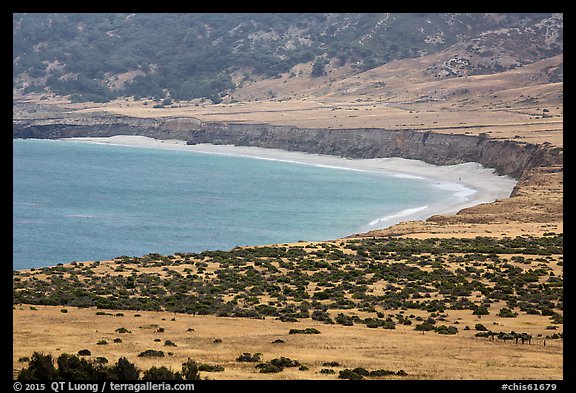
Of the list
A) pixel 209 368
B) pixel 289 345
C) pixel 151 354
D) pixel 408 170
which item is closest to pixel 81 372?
pixel 209 368

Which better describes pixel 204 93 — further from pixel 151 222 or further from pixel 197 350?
pixel 197 350

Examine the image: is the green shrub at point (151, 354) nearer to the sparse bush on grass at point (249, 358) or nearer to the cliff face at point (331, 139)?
the sparse bush on grass at point (249, 358)

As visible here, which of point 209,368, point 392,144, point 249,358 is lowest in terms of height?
point 249,358

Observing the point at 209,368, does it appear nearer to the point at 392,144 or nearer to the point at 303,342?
the point at 303,342

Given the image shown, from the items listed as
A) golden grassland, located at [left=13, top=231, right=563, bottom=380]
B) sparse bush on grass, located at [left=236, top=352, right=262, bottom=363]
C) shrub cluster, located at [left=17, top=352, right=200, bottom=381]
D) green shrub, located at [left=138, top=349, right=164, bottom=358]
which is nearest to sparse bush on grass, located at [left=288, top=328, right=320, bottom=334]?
golden grassland, located at [left=13, top=231, right=563, bottom=380]
